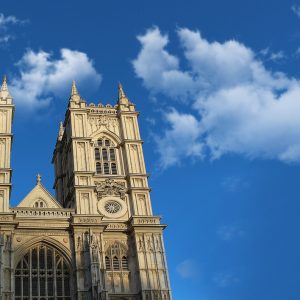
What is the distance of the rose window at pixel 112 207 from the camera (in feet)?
147

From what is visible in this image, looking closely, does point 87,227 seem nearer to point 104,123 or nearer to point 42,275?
point 42,275

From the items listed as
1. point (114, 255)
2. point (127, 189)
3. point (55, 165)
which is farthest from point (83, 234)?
point (55, 165)

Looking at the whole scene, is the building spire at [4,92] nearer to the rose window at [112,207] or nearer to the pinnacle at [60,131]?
the pinnacle at [60,131]

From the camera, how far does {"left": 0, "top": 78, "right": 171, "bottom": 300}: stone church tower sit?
132ft

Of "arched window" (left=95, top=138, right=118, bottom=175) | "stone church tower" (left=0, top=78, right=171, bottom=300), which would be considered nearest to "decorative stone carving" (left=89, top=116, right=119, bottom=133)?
"stone church tower" (left=0, top=78, right=171, bottom=300)

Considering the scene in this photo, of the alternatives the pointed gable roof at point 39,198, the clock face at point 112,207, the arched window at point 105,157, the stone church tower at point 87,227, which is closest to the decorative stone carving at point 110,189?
the stone church tower at point 87,227

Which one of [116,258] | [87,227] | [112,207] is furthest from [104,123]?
[116,258]

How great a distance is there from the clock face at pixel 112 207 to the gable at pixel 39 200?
10.5 feet

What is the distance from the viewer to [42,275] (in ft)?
133

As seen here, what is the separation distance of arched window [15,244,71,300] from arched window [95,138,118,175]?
8.42 metres

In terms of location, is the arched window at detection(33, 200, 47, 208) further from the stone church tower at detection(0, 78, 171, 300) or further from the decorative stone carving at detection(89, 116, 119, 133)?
the decorative stone carving at detection(89, 116, 119, 133)

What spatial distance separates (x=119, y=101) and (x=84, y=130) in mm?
4934

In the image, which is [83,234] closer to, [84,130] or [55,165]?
[84,130]

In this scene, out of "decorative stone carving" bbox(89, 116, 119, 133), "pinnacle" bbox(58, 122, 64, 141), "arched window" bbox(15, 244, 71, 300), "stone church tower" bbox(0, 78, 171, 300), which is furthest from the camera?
"pinnacle" bbox(58, 122, 64, 141)
